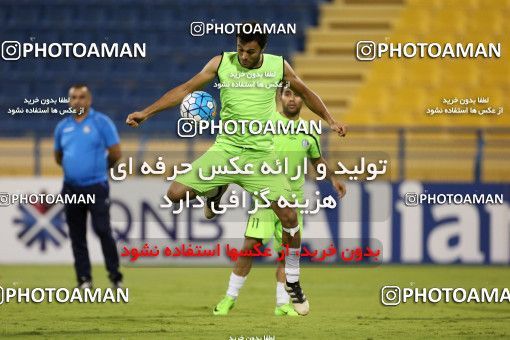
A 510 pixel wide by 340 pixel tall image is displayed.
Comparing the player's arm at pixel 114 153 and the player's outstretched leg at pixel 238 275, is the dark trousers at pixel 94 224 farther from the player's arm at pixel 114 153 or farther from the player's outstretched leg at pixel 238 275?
the player's outstretched leg at pixel 238 275

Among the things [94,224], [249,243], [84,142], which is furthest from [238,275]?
[84,142]

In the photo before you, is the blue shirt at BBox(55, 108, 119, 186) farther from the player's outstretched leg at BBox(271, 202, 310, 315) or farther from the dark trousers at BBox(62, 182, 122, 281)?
the player's outstretched leg at BBox(271, 202, 310, 315)

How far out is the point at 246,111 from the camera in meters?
8.70

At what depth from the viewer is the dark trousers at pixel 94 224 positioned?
442 inches

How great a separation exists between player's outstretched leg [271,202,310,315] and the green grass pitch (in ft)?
0.50

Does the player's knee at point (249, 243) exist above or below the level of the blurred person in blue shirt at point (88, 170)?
below

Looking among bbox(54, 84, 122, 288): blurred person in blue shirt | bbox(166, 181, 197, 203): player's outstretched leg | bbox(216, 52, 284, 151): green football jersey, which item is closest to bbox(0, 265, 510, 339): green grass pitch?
bbox(54, 84, 122, 288): blurred person in blue shirt

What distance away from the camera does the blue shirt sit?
36.8ft

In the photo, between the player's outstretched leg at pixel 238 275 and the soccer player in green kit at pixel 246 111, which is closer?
the soccer player in green kit at pixel 246 111

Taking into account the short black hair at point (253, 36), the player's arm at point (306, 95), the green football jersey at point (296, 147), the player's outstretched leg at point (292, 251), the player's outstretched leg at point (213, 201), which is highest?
the short black hair at point (253, 36)

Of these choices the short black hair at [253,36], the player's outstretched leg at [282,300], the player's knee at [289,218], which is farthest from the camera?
the player's outstretched leg at [282,300]

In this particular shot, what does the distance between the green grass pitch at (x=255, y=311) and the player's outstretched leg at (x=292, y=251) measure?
0.15m

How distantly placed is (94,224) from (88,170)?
1.53ft

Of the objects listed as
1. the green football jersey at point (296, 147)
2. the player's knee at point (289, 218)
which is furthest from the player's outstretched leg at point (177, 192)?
the green football jersey at point (296, 147)
